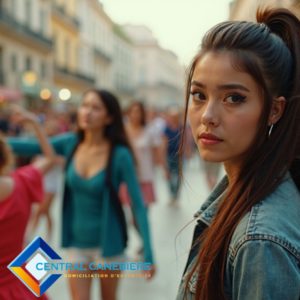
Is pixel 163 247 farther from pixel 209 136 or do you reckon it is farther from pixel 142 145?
pixel 209 136

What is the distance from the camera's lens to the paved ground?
301 cm

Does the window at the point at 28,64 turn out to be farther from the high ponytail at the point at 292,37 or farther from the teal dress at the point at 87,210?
the high ponytail at the point at 292,37

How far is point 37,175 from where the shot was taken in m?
2.03

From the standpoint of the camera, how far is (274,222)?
857 mm

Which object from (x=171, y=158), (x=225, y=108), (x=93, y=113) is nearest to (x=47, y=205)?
(x=93, y=113)

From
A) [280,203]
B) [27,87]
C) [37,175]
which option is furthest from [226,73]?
[27,87]

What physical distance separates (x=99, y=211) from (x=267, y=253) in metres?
1.72

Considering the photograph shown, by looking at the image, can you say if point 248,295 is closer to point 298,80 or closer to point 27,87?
point 298,80

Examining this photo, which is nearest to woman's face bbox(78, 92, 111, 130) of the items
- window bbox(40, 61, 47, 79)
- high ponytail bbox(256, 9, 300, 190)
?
high ponytail bbox(256, 9, 300, 190)

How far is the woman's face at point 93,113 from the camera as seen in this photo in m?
2.67

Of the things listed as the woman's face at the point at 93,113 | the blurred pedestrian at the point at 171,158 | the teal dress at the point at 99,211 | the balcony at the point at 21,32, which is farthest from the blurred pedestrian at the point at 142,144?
the balcony at the point at 21,32

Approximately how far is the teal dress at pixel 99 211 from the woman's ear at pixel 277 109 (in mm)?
1431

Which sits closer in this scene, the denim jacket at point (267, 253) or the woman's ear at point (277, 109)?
the denim jacket at point (267, 253)

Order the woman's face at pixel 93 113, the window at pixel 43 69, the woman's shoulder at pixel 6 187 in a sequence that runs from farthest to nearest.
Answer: the window at pixel 43 69, the woman's face at pixel 93 113, the woman's shoulder at pixel 6 187
